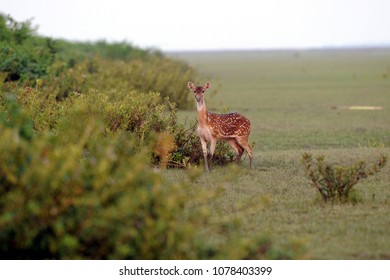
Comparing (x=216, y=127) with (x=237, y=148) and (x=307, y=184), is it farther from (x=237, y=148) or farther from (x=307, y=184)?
(x=307, y=184)

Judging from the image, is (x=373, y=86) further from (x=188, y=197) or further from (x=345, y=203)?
(x=188, y=197)

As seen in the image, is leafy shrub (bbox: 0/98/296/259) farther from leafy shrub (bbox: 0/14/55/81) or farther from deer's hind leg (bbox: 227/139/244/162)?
leafy shrub (bbox: 0/14/55/81)

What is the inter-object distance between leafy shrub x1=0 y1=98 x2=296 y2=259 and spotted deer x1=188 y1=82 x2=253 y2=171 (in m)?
5.72

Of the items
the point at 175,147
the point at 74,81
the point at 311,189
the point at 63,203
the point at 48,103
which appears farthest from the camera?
the point at 74,81

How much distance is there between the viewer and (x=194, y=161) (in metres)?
14.0

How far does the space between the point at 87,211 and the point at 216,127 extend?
6.50 meters

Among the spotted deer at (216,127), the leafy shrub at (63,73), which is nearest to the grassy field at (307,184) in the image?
the spotted deer at (216,127)

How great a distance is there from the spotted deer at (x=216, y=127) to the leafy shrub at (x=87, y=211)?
18.8ft

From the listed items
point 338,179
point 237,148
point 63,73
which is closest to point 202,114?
point 237,148

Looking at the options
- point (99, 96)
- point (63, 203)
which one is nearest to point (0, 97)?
point (99, 96)

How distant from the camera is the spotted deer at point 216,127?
13039mm

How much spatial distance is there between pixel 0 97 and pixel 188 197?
306 inches

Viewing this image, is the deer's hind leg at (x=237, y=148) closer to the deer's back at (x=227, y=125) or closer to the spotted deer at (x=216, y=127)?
the spotted deer at (x=216, y=127)

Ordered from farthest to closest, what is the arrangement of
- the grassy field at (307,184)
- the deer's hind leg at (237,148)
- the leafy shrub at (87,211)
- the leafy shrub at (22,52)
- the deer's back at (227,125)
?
the leafy shrub at (22,52)
the deer's hind leg at (237,148)
the deer's back at (227,125)
the grassy field at (307,184)
the leafy shrub at (87,211)
